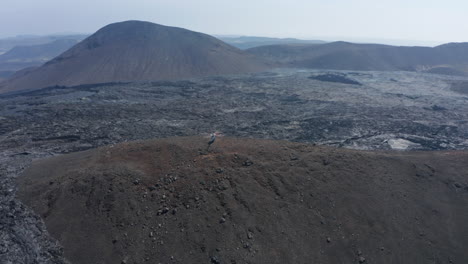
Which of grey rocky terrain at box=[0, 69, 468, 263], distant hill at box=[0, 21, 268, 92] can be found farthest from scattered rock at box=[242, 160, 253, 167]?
distant hill at box=[0, 21, 268, 92]

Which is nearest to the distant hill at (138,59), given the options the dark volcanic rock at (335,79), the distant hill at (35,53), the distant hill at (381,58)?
the dark volcanic rock at (335,79)

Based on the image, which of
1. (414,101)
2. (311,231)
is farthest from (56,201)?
(414,101)

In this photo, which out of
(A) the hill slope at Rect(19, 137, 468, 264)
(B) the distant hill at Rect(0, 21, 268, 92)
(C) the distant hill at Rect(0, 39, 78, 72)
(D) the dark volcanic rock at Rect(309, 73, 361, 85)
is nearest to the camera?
(A) the hill slope at Rect(19, 137, 468, 264)

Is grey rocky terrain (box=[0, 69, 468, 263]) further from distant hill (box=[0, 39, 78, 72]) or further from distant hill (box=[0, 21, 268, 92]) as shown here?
distant hill (box=[0, 39, 78, 72])

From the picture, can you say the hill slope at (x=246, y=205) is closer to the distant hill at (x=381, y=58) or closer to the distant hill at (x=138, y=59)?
the distant hill at (x=138, y=59)

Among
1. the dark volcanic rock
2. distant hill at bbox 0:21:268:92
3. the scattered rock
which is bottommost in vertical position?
the scattered rock

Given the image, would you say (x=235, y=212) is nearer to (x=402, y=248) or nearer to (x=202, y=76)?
(x=402, y=248)
